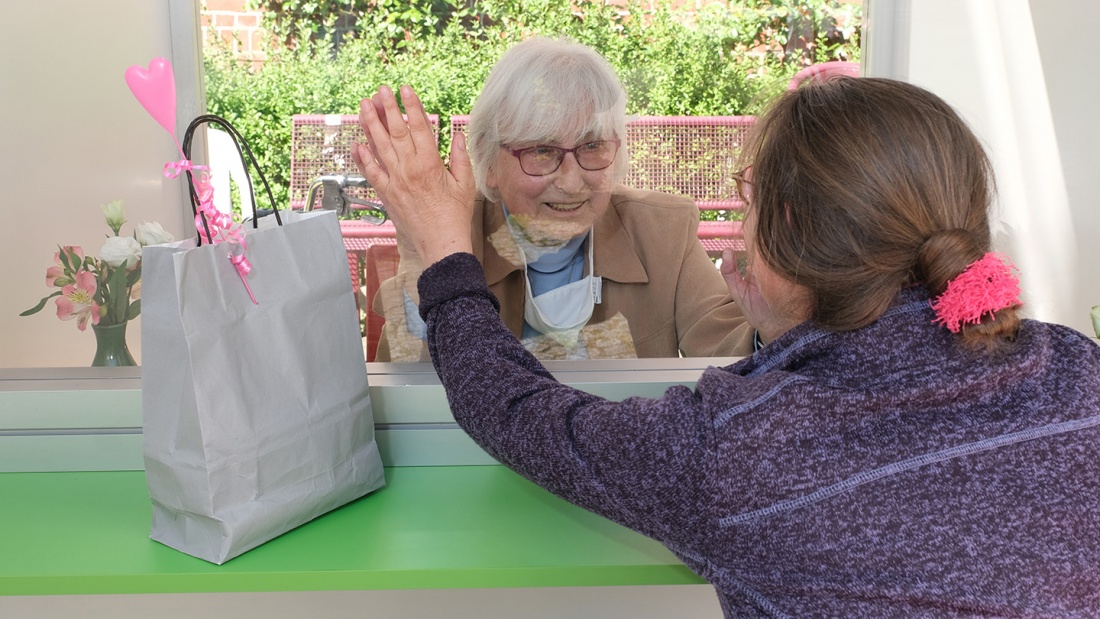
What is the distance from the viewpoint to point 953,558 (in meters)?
0.77

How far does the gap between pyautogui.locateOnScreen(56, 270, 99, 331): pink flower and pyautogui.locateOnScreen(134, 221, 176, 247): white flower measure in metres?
0.10

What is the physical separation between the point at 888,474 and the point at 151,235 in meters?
1.23

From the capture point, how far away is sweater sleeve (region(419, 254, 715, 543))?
31.8 inches

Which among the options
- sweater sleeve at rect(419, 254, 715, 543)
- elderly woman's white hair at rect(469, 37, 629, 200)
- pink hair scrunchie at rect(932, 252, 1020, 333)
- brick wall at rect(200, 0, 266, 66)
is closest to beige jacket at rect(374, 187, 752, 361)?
elderly woman's white hair at rect(469, 37, 629, 200)

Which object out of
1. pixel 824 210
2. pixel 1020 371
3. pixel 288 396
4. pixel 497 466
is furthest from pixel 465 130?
pixel 1020 371

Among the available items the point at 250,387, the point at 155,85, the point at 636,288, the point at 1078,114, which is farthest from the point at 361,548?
the point at 1078,114

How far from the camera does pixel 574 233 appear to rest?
1646 millimetres

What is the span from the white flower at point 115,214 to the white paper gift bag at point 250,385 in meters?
0.71

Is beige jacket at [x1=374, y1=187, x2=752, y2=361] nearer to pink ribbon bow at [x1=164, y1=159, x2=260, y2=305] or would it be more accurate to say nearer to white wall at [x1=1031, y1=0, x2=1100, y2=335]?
pink ribbon bow at [x1=164, y1=159, x2=260, y2=305]

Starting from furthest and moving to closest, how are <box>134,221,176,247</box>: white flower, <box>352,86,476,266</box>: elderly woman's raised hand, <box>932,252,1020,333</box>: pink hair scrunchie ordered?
<box>134,221,176,247</box>: white flower < <box>352,86,476,266</box>: elderly woman's raised hand < <box>932,252,1020,333</box>: pink hair scrunchie

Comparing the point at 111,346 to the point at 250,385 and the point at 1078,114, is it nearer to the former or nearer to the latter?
the point at 250,385

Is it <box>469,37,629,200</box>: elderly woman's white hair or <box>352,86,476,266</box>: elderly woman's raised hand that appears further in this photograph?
<box>469,37,629,200</box>: elderly woman's white hair

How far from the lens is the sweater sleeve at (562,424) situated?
0.81 m

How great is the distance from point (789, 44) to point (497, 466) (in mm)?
1087
